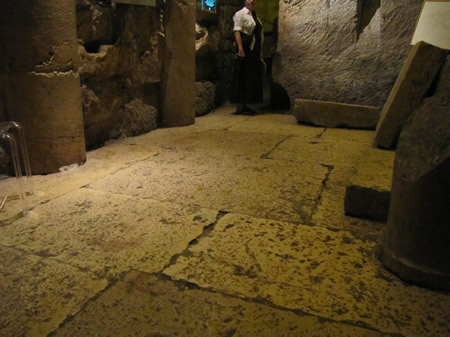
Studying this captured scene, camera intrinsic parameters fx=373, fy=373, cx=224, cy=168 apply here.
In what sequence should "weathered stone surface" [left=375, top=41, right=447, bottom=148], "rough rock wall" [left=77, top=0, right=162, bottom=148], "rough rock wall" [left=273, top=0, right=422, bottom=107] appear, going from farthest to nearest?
"rough rock wall" [left=273, top=0, right=422, bottom=107]
"rough rock wall" [left=77, top=0, right=162, bottom=148]
"weathered stone surface" [left=375, top=41, right=447, bottom=148]

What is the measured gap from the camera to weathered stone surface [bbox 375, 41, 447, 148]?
2361mm

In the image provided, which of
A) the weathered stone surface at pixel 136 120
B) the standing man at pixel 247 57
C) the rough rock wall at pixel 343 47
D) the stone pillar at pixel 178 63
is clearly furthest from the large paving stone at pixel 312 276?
the standing man at pixel 247 57

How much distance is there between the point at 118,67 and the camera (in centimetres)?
370

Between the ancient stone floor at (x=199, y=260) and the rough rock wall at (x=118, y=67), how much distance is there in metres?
0.85

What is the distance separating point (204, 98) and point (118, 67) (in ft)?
6.57

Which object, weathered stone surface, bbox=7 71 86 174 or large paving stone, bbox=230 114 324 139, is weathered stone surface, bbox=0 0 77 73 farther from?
large paving stone, bbox=230 114 324 139

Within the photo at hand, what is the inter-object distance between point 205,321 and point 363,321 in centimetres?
53

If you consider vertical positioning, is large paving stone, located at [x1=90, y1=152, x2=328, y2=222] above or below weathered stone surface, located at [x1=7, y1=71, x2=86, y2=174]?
below

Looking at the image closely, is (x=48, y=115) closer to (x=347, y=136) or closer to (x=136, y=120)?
(x=136, y=120)

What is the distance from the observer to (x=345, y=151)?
343 centimetres

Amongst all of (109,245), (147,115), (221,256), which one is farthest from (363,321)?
(147,115)

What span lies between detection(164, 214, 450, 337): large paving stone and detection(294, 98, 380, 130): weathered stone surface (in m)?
2.88

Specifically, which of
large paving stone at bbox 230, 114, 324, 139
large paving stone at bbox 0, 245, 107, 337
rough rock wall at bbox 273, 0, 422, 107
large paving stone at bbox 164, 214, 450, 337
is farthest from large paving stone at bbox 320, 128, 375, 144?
large paving stone at bbox 0, 245, 107, 337

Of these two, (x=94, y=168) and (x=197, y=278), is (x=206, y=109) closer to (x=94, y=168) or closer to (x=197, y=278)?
(x=94, y=168)
